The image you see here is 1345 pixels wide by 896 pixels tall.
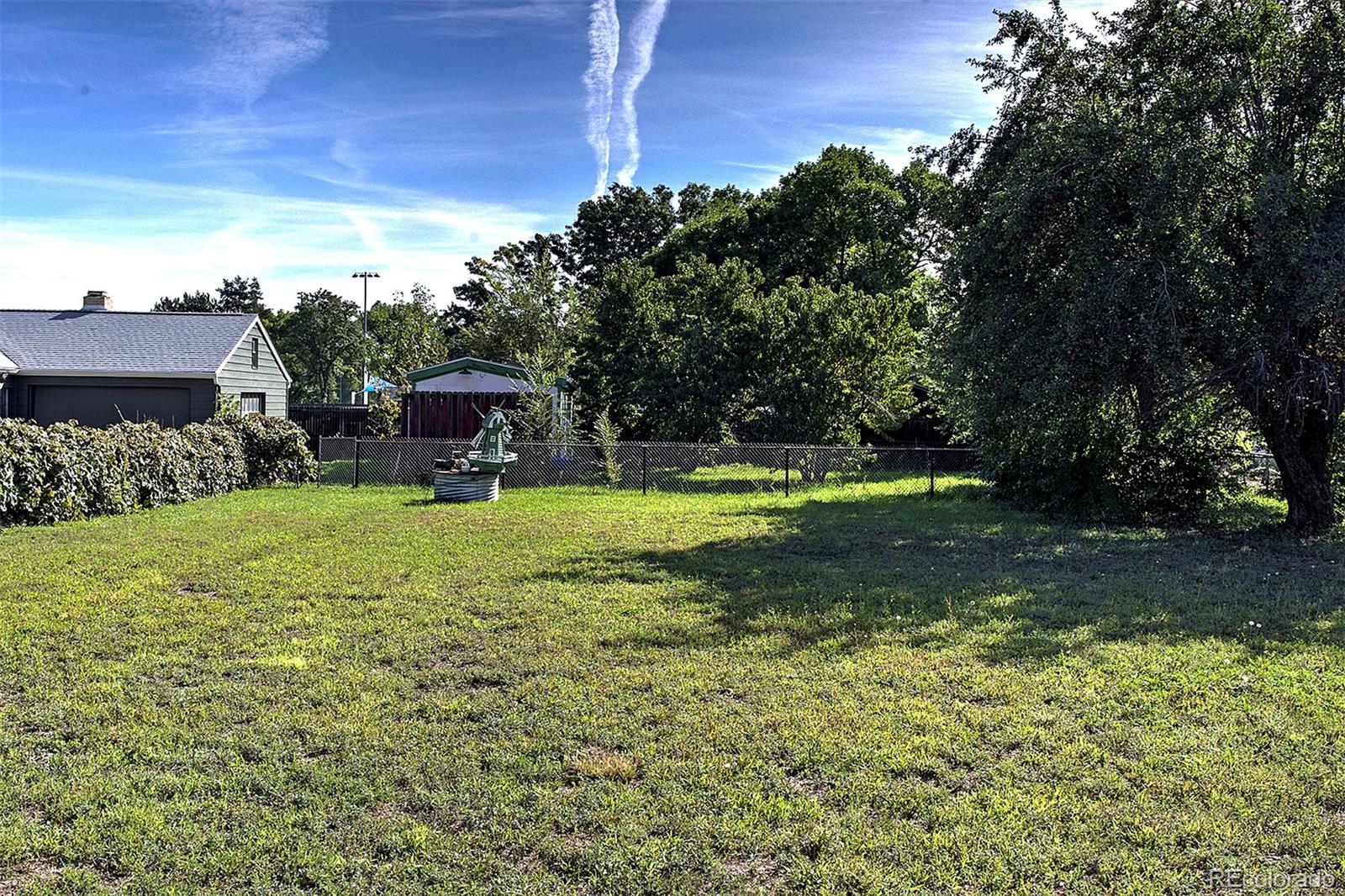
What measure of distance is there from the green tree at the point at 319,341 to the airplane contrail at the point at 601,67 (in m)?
37.7

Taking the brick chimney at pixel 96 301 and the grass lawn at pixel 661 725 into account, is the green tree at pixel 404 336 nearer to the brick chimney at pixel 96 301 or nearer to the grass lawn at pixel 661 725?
the brick chimney at pixel 96 301

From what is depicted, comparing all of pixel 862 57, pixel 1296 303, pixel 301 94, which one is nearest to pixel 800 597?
pixel 1296 303

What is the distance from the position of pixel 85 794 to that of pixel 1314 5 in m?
13.8

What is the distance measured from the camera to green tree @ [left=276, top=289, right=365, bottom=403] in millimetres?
55562

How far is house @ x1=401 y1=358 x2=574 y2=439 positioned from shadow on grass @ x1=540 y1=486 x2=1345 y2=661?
33.9ft

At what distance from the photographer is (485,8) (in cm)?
1274

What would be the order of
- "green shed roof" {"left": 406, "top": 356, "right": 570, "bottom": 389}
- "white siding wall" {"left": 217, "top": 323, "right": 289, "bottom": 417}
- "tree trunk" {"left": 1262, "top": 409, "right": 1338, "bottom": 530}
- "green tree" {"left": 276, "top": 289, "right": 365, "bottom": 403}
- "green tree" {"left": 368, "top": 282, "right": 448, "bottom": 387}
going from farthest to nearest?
"green tree" {"left": 276, "top": 289, "right": 365, "bottom": 403}, "green tree" {"left": 368, "top": 282, "right": 448, "bottom": 387}, "white siding wall" {"left": 217, "top": 323, "right": 289, "bottom": 417}, "green shed roof" {"left": 406, "top": 356, "right": 570, "bottom": 389}, "tree trunk" {"left": 1262, "top": 409, "right": 1338, "bottom": 530}

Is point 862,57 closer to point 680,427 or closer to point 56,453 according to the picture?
point 680,427

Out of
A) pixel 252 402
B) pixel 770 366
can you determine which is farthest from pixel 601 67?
pixel 252 402

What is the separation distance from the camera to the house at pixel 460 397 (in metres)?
20.5

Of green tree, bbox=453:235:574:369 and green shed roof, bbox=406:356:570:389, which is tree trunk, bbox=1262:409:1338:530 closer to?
green shed roof, bbox=406:356:570:389

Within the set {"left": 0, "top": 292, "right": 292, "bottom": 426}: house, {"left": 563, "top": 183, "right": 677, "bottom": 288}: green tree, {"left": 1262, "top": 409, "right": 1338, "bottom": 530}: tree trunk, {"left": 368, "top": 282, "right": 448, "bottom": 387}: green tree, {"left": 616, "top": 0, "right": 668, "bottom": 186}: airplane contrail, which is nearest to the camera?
{"left": 1262, "top": 409, "right": 1338, "bottom": 530}: tree trunk

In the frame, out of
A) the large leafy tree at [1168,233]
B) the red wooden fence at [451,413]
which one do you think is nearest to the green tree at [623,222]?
the red wooden fence at [451,413]

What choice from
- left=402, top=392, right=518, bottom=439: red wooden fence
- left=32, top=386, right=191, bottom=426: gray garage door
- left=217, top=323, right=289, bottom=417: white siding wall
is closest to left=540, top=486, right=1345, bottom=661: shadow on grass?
left=402, top=392, right=518, bottom=439: red wooden fence
